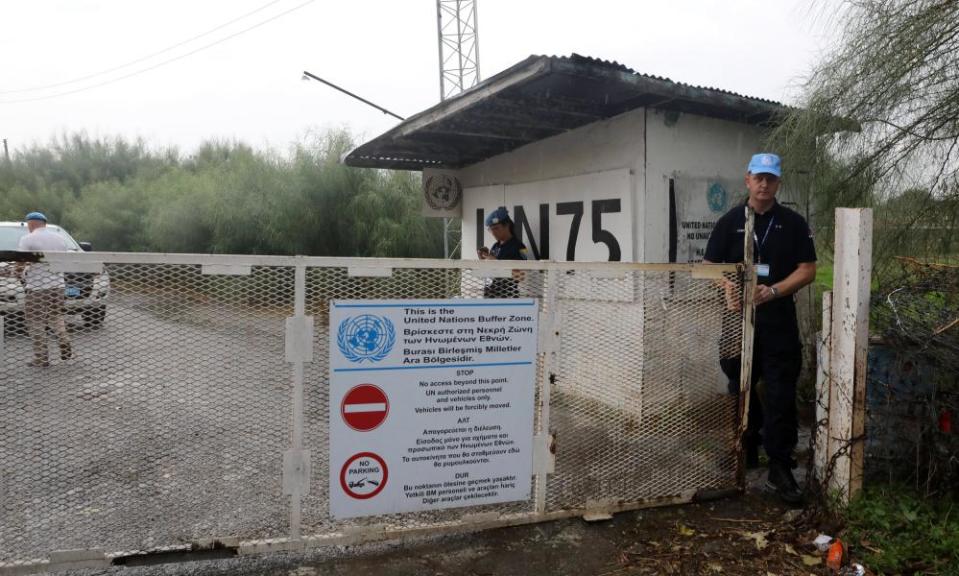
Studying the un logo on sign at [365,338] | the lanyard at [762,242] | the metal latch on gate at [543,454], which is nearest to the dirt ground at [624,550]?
the metal latch on gate at [543,454]

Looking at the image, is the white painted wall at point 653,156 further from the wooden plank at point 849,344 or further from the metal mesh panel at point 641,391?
the wooden plank at point 849,344

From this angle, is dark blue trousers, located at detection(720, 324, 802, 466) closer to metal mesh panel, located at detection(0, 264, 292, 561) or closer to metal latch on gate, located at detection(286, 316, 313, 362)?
metal latch on gate, located at detection(286, 316, 313, 362)

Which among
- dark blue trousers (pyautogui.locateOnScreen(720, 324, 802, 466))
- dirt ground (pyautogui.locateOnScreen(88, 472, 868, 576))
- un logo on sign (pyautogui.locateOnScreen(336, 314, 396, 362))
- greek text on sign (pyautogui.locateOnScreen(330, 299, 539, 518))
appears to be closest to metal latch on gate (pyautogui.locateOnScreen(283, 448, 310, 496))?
greek text on sign (pyautogui.locateOnScreen(330, 299, 539, 518))

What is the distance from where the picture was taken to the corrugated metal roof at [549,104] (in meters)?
4.53

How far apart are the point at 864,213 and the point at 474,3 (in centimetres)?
1379

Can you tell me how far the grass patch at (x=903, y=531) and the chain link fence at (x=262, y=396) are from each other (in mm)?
697

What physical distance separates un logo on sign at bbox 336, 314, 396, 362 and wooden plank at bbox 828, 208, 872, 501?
94.1 inches

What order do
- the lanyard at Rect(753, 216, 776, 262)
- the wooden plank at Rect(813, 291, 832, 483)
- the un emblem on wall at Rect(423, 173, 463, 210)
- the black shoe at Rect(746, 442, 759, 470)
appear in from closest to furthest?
the wooden plank at Rect(813, 291, 832, 483) < the lanyard at Rect(753, 216, 776, 262) < the black shoe at Rect(746, 442, 759, 470) < the un emblem on wall at Rect(423, 173, 463, 210)

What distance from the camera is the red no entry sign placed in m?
2.88

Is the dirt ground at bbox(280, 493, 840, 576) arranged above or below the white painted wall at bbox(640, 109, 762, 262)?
below

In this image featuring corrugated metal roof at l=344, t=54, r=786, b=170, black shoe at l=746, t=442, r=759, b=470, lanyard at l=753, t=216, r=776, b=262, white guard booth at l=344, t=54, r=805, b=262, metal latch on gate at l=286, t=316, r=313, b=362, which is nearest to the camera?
metal latch on gate at l=286, t=316, r=313, b=362

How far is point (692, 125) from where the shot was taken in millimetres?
5535

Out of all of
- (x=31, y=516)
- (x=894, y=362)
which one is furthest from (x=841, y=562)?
(x=31, y=516)

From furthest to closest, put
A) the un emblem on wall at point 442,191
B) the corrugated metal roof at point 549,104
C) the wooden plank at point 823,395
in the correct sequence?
the un emblem on wall at point 442,191, the corrugated metal roof at point 549,104, the wooden plank at point 823,395
